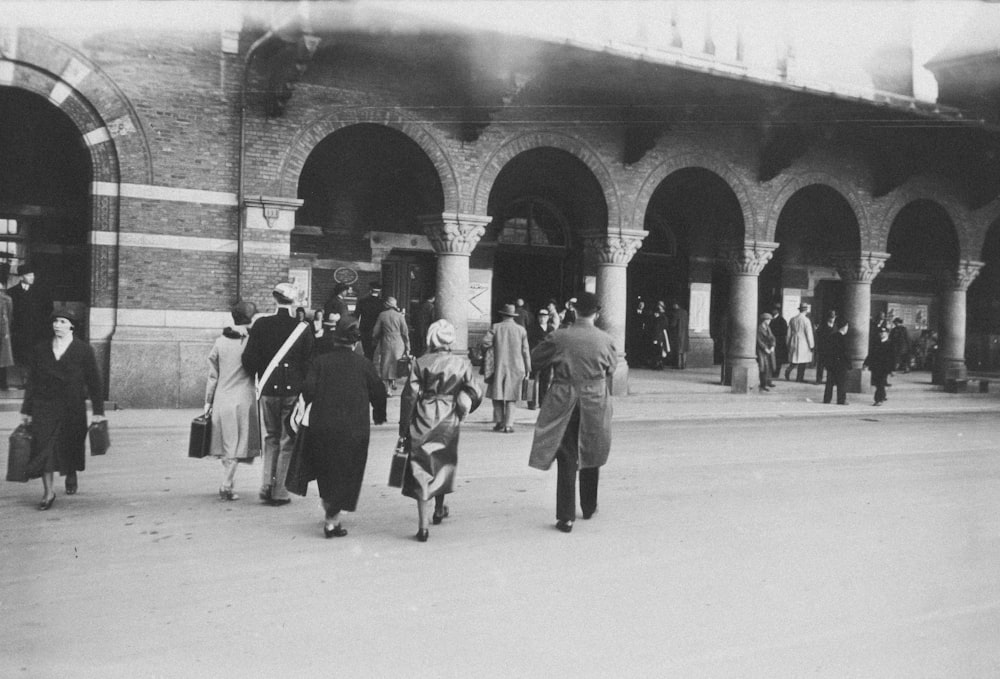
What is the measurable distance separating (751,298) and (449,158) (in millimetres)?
7349

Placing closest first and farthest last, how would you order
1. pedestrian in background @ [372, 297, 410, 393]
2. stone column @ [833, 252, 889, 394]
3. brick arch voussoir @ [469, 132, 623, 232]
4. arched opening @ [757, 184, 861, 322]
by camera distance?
1. pedestrian in background @ [372, 297, 410, 393]
2. brick arch voussoir @ [469, 132, 623, 232]
3. stone column @ [833, 252, 889, 394]
4. arched opening @ [757, 184, 861, 322]

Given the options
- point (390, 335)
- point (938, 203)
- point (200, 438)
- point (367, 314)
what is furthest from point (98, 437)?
point (938, 203)

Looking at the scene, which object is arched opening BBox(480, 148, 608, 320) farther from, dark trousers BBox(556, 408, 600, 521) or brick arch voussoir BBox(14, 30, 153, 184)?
dark trousers BBox(556, 408, 600, 521)

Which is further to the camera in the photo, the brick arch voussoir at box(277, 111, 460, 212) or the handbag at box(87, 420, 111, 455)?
the brick arch voussoir at box(277, 111, 460, 212)

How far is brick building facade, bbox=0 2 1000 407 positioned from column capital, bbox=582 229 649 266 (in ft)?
0.18

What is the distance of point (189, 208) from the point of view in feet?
46.7

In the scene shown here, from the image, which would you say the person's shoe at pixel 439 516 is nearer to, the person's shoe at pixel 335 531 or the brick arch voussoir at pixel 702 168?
the person's shoe at pixel 335 531

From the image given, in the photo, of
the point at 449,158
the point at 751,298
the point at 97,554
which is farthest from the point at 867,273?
the point at 97,554

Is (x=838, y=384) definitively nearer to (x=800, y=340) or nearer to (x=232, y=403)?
(x=800, y=340)

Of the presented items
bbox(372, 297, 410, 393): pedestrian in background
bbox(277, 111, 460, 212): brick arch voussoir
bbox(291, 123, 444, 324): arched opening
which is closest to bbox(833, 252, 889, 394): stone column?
bbox(291, 123, 444, 324): arched opening

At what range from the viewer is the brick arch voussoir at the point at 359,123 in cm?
1489

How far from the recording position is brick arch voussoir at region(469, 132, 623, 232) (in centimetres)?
1672

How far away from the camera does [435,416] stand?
6.82m

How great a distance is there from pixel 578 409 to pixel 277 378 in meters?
2.47
